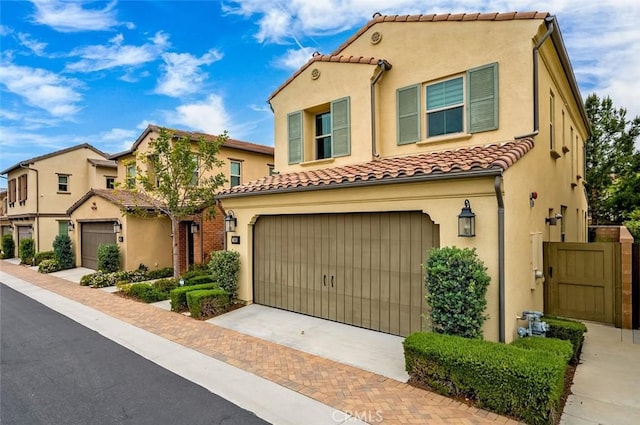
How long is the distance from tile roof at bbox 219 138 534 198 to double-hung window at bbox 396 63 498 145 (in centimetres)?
60

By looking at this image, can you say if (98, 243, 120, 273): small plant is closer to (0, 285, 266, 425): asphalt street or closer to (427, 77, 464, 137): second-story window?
(0, 285, 266, 425): asphalt street

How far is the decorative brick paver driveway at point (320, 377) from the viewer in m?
4.10

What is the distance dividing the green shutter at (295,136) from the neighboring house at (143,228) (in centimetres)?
427

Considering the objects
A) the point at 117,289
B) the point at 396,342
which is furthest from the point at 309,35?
the point at 117,289

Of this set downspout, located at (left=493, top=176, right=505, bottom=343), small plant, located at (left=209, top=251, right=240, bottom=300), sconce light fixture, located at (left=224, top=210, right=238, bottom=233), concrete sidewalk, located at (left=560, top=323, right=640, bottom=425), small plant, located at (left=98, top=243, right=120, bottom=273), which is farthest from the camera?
small plant, located at (left=98, top=243, right=120, bottom=273)

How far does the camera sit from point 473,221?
550 cm

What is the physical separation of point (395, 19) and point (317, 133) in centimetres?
369

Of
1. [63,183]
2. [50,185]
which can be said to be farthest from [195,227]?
[63,183]

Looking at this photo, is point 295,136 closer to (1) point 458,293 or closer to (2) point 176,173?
(2) point 176,173

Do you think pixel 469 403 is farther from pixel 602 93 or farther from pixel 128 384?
pixel 602 93

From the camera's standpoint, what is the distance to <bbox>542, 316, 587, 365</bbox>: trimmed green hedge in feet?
18.8

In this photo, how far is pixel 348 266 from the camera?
7461mm

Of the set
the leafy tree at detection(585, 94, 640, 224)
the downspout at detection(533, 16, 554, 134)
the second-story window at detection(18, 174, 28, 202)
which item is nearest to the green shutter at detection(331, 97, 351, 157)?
the downspout at detection(533, 16, 554, 134)

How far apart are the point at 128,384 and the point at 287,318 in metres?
3.68
